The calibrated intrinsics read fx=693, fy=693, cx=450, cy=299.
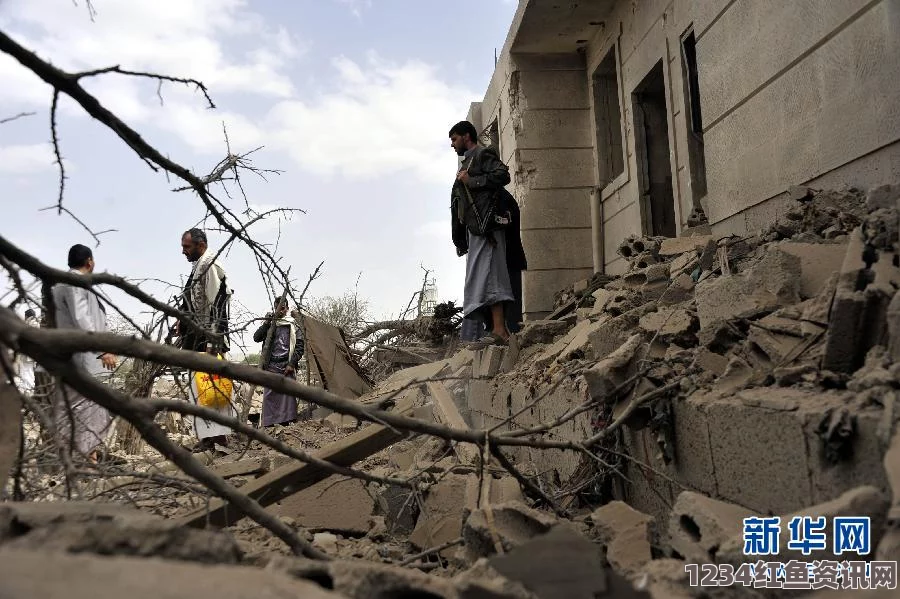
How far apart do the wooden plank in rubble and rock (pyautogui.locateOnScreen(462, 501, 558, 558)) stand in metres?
0.53

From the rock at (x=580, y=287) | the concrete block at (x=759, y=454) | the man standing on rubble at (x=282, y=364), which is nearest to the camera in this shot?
the concrete block at (x=759, y=454)

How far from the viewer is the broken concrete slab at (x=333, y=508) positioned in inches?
137

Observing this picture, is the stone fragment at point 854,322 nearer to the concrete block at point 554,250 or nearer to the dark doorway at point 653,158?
the dark doorway at point 653,158

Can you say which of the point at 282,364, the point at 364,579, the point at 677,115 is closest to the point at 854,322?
the point at 364,579

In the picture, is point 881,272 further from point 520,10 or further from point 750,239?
point 520,10

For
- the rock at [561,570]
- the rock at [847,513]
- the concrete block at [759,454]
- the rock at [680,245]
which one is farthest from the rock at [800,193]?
the rock at [561,570]

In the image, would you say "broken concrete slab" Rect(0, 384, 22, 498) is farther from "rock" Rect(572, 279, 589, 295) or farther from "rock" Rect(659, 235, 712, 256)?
"rock" Rect(572, 279, 589, 295)

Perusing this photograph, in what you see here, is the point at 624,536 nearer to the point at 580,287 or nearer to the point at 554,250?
the point at 580,287

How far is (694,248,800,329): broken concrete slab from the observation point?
2781 mm

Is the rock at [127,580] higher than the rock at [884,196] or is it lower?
lower

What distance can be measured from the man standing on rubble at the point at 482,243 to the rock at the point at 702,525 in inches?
156

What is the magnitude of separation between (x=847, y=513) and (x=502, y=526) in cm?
101

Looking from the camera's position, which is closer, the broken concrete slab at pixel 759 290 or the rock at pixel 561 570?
the rock at pixel 561 570

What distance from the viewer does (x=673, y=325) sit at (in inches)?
130
